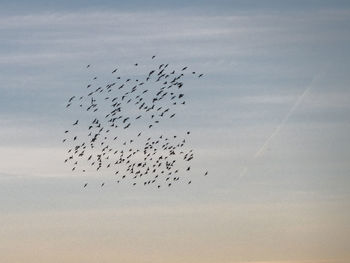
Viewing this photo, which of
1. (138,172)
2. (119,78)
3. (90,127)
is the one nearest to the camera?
(119,78)

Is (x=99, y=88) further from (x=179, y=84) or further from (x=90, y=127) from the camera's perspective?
(x=179, y=84)

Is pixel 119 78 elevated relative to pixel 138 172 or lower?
elevated

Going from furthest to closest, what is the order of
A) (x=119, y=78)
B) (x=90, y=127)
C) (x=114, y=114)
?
(x=114, y=114)
(x=90, y=127)
(x=119, y=78)

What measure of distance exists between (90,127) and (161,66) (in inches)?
489

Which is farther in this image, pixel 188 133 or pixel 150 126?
pixel 150 126

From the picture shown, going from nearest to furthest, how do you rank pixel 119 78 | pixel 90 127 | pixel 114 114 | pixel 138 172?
pixel 119 78, pixel 90 127, pixel 138 172, pixel 114 114

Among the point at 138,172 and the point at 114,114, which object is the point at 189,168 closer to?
the point at 138,172

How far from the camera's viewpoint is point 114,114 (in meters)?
100

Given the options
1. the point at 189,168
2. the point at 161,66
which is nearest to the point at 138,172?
the point at 189,168

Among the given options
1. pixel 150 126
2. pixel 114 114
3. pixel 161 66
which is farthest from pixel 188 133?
pixel 114 114

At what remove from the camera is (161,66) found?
303 ft

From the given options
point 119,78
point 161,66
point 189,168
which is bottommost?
point 189,168

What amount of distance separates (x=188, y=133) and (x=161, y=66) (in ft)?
43.1

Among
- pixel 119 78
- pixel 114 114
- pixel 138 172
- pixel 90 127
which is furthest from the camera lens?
pixel 114 114
